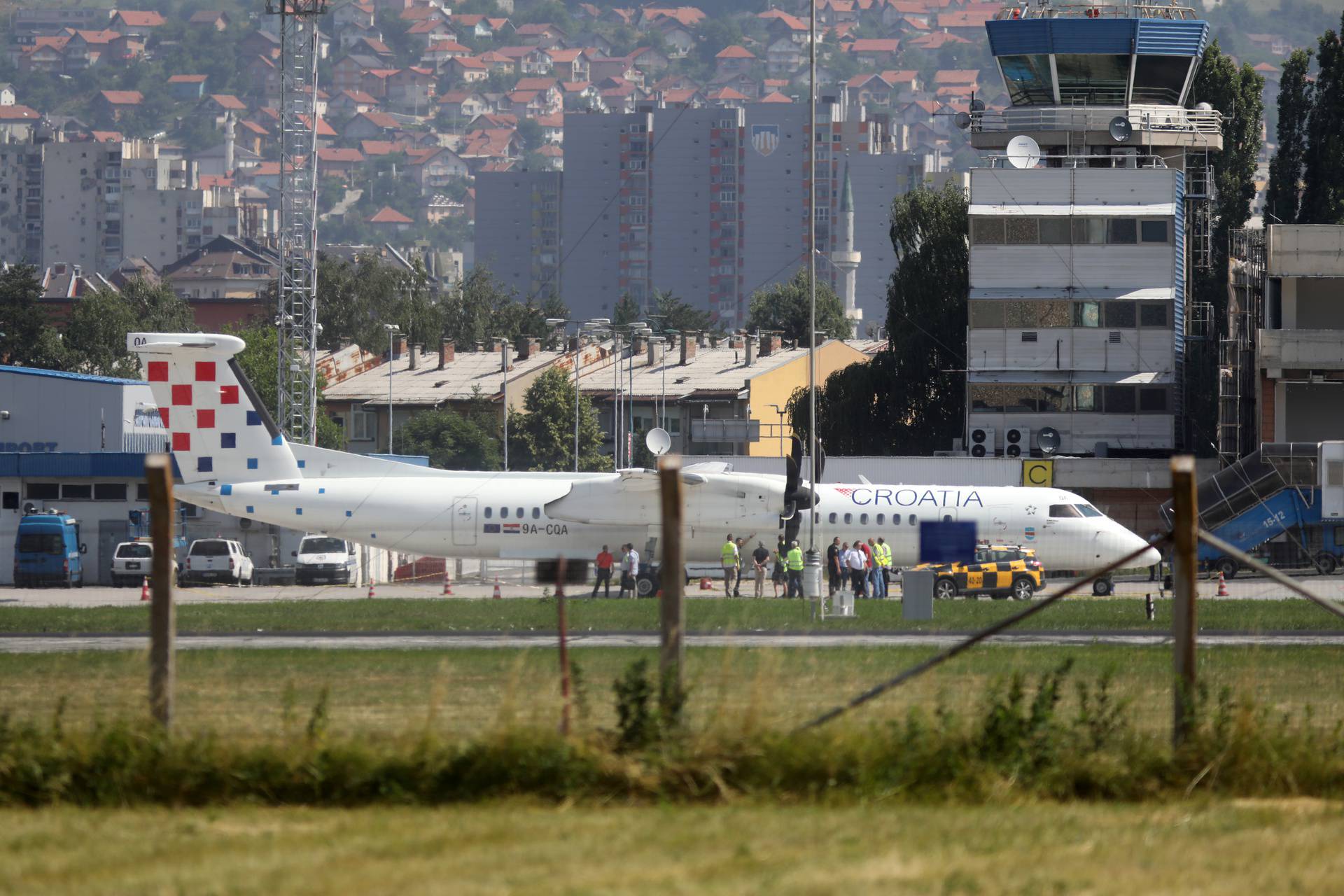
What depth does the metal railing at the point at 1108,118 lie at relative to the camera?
63.5 meters

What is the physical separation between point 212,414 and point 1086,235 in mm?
35554

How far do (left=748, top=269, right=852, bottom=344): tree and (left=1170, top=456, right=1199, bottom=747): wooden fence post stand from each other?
126471 mm

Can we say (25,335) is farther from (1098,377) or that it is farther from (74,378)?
(1098,377)

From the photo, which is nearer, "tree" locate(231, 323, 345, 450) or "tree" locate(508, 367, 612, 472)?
"tree" locate(231, 323, 345, 450)

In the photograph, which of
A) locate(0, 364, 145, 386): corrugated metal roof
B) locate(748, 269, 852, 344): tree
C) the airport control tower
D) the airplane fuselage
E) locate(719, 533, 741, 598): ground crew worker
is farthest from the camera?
locate(748, 269, 852, 344): tree

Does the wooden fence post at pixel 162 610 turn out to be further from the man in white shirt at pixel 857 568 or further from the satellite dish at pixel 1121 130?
the satellite dish at pixel 1121 130

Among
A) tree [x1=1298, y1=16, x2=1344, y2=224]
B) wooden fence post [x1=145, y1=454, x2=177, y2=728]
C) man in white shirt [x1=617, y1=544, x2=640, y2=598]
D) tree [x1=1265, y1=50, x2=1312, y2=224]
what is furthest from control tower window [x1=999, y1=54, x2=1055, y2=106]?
wooden fence post [x1=145, y1=454, x2=177, y2=728]

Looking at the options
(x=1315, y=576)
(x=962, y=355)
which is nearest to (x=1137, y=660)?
(x=1315, y=576)

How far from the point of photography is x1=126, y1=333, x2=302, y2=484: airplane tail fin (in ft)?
124

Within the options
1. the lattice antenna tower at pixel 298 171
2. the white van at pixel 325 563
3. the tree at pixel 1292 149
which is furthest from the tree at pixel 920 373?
the white van at pixel 325 563

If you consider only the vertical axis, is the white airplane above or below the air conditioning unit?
below

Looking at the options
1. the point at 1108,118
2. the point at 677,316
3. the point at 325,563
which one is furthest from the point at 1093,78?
the point at 677,316

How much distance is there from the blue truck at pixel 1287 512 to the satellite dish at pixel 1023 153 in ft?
54.2

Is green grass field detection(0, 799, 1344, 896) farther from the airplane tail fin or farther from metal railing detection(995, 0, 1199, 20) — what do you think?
metal railing detection(995, 0, 1199, 20)
